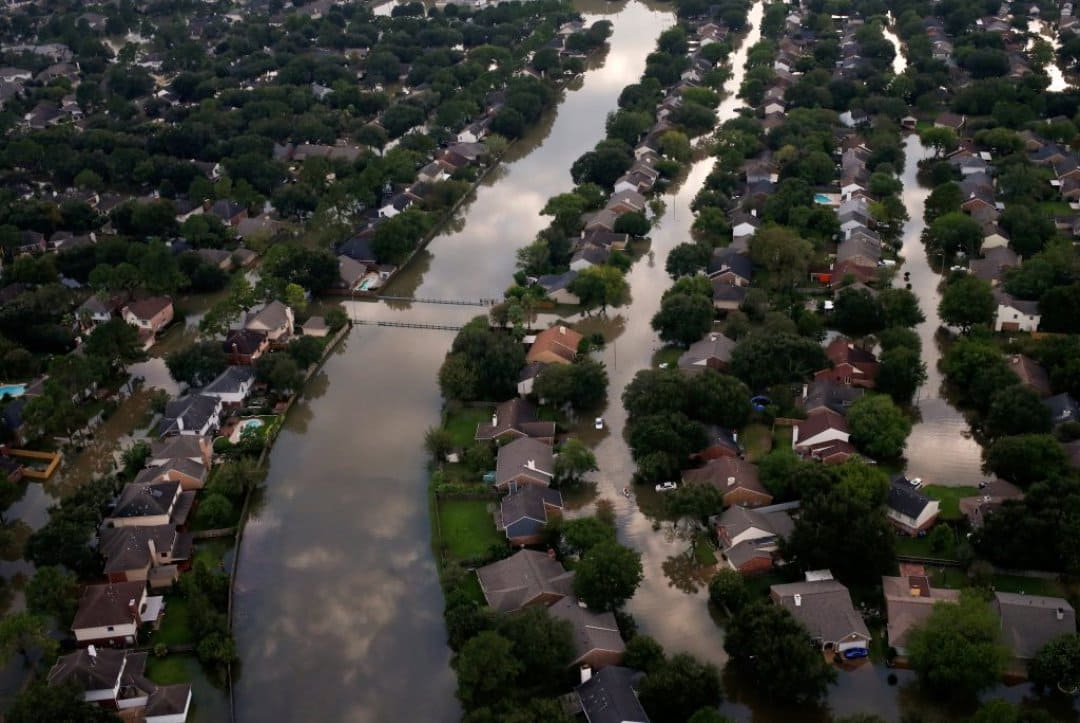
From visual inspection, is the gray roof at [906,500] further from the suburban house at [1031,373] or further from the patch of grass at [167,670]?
the patch of grass at [167,670]

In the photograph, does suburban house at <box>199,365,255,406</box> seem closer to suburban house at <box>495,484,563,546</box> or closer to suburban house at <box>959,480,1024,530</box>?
suburban house at <box>495,484,563,546</box>

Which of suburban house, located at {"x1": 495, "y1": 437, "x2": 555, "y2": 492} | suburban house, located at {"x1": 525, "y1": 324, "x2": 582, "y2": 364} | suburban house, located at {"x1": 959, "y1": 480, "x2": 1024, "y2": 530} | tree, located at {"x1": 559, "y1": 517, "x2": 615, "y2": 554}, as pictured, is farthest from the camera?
suburban house, located at {"x1": 525, "y1": 324, "x2": 582, "y2": 364}

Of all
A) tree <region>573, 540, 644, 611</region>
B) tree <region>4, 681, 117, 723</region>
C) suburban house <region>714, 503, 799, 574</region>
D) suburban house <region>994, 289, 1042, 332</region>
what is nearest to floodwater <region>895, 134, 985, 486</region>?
suburban house <region>994, 289, 1042, 332</region>

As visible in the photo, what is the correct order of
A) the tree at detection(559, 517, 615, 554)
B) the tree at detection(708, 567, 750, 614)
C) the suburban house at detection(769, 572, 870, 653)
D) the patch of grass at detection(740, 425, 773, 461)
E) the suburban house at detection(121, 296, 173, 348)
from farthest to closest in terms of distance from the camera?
the suburban house at detection(121, 296, 173, 348) → the patch of grass at detection(740, 425, 773, 461) → the tree at detection(559, 517, 615, 554) → the tree at detection(708, 567, 750, 614) → the suburban house at detection(769, 572, 870, 653)

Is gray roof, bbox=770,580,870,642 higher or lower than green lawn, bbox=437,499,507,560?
higher

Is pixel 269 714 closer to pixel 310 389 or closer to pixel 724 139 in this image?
pixel 310 389

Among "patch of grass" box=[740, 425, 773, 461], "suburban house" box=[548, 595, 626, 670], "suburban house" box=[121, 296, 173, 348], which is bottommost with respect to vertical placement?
"suburban house" box=[121, 296, 173, 348]

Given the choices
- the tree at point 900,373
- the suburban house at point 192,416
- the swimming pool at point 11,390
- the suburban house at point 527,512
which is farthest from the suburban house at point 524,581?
the swimming pool at point 11,390
